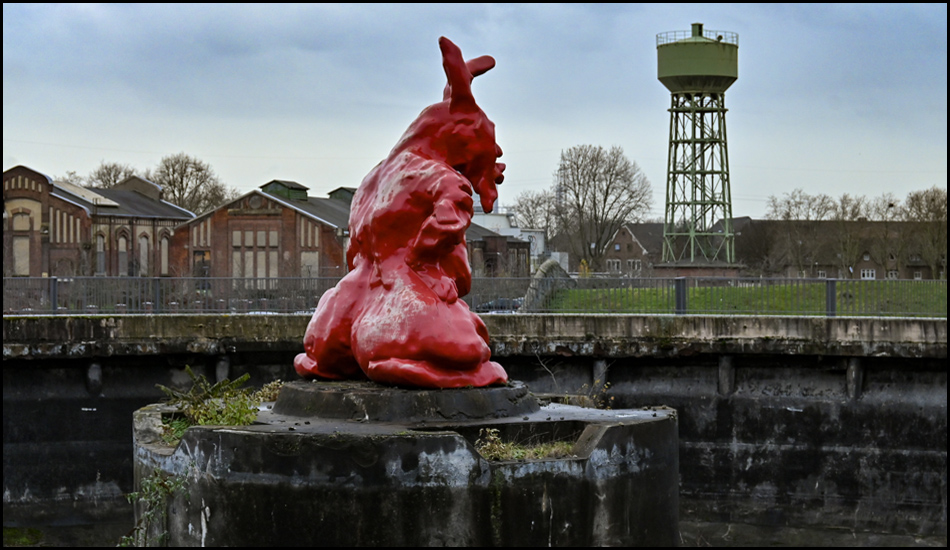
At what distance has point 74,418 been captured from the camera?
22109 mm

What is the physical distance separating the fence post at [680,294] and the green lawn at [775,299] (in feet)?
0.90

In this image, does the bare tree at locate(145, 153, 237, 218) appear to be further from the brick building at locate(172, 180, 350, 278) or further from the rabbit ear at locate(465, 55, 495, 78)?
the rabbit ear at locate(465, 55, 495, 78)

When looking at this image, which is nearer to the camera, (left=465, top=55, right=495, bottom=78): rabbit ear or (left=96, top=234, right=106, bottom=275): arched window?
(left=465, top=55, right=495, bottom=78): rabbit ear

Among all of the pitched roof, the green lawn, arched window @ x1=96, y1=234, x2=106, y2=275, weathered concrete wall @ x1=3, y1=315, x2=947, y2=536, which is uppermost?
the pitched roof

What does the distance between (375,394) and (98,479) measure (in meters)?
11.3

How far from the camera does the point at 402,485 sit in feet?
37.2

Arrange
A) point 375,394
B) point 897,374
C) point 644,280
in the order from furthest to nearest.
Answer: point 644,280 → point 897,374 → point 375,394

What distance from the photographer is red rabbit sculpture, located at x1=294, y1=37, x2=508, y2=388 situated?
1303 centimetres

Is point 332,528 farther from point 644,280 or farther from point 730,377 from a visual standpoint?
point 644,280

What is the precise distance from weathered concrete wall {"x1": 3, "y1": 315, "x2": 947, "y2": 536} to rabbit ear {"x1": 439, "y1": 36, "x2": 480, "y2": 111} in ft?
27.3

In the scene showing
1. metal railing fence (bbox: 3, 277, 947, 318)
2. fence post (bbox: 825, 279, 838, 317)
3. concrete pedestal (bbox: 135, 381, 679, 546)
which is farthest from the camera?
metal railing fence (bbox: 3, 277, 947, 318)

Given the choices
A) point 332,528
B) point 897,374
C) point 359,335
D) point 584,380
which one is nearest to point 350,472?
point 332,528

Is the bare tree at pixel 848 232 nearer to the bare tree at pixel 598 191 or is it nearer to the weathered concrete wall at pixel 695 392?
the bare tree at pixel 598 191

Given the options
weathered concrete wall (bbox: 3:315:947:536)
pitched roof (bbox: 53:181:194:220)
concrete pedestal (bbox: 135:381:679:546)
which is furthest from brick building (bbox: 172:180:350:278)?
concrete pedestal (bbox: 135:381:679:546)
